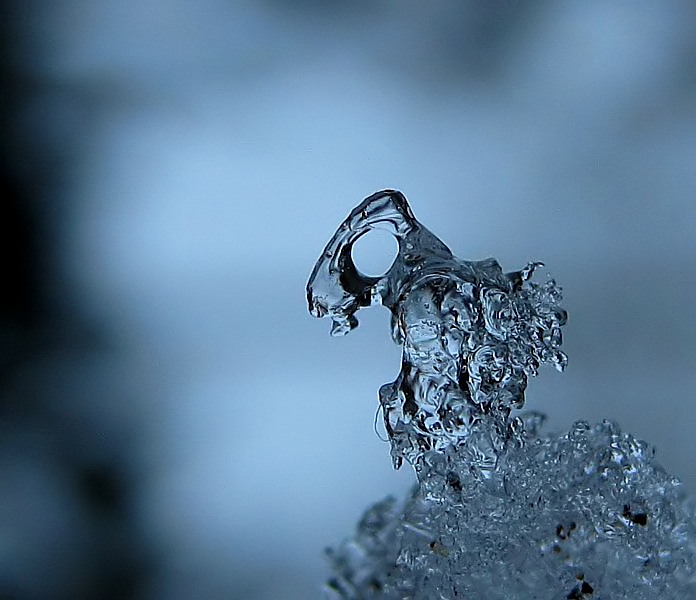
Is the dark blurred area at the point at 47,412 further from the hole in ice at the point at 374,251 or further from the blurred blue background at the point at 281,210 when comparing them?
the hole in ice at the point at 374,251

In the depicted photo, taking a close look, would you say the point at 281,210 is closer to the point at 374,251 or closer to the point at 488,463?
the point at 374,251

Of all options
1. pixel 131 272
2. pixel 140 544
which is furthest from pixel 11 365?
pixel 140 544

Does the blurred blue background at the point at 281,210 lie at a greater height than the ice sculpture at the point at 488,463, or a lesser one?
greater

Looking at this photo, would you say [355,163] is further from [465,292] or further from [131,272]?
[465,292]

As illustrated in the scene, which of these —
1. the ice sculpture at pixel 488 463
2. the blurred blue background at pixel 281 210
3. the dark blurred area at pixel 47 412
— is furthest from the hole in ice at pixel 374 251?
the ice sculpture at pixel 488 463

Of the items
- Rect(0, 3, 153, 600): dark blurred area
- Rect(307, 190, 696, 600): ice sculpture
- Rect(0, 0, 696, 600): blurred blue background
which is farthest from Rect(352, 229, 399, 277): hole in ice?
Rect(307, 190, 696, 600): ice sculpture

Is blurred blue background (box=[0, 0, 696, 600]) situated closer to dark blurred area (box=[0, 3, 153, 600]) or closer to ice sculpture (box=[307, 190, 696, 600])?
dark blurred area (box=[0, 3, 153, 600])
